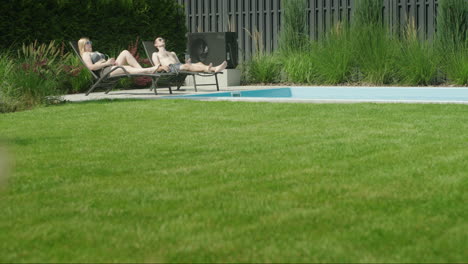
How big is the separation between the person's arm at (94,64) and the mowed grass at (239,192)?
4201 mm

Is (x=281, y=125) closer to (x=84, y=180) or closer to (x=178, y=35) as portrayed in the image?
(x=84, y=180)

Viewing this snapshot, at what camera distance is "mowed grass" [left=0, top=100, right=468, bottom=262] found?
2730 mm

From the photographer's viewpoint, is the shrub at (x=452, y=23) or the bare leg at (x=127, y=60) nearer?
the bare leg at (x=127, y=60)

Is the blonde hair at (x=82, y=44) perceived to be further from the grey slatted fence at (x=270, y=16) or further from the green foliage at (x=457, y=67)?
the green foliage at (x=457, y=67)

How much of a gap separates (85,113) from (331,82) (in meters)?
6.26

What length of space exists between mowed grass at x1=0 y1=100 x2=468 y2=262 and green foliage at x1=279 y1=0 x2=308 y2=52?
8.04m

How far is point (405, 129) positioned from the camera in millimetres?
6262

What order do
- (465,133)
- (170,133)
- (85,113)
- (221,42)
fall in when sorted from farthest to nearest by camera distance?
(221,42)
(85,113)
(170,133)
(465,133)

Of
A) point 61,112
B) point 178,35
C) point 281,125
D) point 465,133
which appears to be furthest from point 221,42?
point 465,133

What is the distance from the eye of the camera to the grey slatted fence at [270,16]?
46.0ft

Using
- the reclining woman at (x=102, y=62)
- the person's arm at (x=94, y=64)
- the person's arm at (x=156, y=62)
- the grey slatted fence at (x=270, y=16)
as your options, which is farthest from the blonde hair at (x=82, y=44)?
the grey slatted fence at (x=270, y=16)

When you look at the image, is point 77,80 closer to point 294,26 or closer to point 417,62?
point 294,26

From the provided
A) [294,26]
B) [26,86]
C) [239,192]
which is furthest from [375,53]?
[239,192]

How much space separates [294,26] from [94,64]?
506 cm
